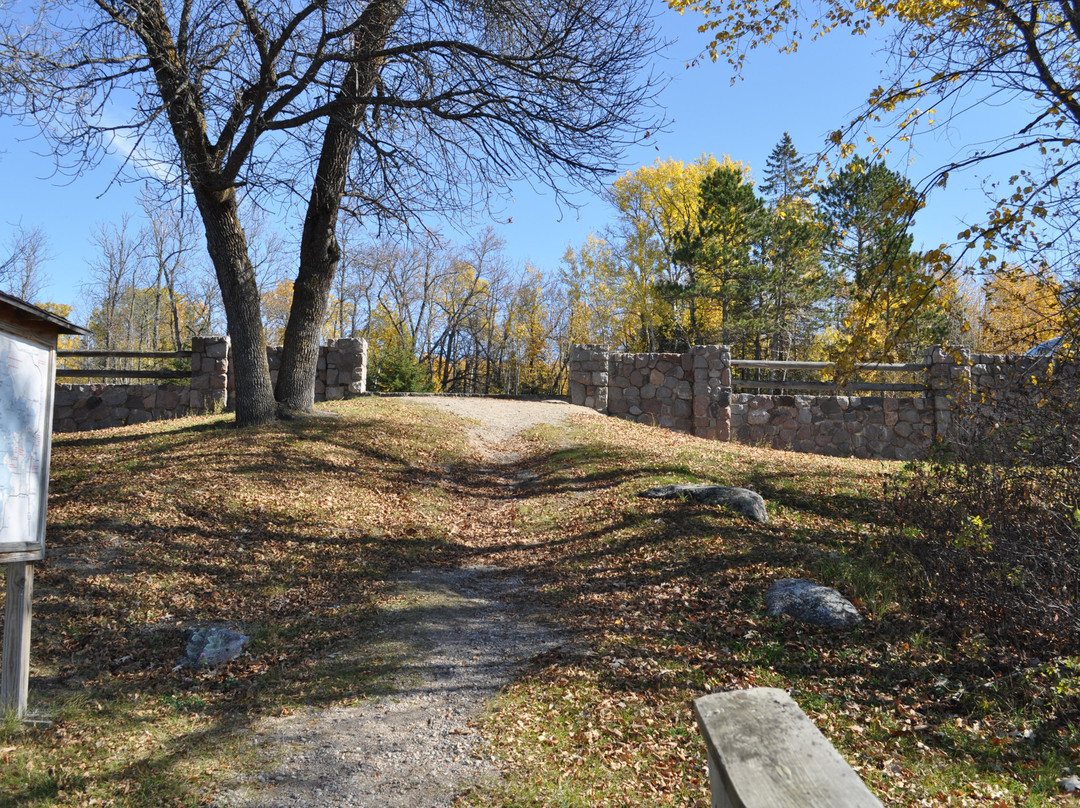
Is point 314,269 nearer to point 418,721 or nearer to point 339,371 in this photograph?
point 339,371

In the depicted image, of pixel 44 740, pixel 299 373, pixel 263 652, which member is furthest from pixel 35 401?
pixel 299 373

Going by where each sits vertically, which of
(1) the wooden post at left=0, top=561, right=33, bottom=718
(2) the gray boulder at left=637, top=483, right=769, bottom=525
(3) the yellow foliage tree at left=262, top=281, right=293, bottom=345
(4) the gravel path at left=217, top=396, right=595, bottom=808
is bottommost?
(4) the gravel path at left=217, top=396, right=595, bottom=808

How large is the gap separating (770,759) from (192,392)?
52.0 feet

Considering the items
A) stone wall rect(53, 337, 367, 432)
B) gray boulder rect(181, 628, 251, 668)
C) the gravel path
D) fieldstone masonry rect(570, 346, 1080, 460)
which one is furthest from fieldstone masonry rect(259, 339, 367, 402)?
gray boulder rect(181, 628, 251, 668)

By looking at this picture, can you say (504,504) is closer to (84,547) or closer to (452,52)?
(84,547)

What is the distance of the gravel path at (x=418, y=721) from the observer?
351cm

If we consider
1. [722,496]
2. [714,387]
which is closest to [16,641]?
[722,496]

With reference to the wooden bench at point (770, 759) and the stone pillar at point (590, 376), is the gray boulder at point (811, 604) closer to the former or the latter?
the wooden bench at point (770, 759)

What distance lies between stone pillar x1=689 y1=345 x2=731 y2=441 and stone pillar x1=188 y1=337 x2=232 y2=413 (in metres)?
10.2

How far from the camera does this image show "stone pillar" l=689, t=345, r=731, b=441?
15.8 meters

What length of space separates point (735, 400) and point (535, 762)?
1332 centimetres

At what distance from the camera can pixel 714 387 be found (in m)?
15.9

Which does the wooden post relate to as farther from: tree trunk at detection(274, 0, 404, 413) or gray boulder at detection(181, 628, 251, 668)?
tree trunk at detection(274, 0, 404, 413)

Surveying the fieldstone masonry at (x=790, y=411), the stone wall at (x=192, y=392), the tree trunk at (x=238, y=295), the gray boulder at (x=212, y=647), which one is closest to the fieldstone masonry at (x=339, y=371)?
the stone wall at (x=192, y=392)
